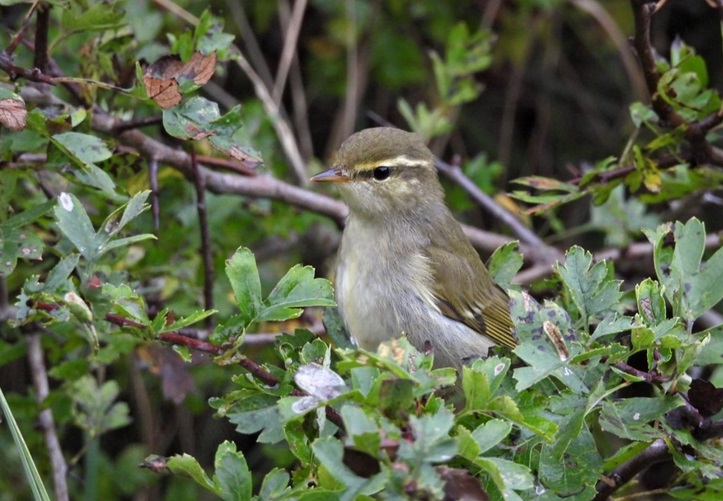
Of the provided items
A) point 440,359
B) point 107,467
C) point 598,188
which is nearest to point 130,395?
point 107,467

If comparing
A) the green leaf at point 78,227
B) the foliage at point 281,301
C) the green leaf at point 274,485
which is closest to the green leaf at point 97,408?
the foliage at point 281,301

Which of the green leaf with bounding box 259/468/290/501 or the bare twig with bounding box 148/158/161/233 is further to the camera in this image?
the bare twig with bounding box 148/158/161/233

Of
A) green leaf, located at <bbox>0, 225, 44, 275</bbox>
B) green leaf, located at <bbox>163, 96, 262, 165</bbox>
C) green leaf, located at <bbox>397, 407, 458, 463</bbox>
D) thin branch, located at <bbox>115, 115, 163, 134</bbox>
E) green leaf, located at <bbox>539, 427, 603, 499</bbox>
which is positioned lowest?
green leaf, located at <bbox>539, 427, 603, 499</bbox>

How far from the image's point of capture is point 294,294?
1753 millimetres

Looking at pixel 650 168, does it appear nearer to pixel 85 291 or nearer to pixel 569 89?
pixel 85 291

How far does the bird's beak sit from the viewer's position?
2.96 meters

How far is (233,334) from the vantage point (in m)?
1.75

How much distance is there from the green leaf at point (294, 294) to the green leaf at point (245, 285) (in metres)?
0.02

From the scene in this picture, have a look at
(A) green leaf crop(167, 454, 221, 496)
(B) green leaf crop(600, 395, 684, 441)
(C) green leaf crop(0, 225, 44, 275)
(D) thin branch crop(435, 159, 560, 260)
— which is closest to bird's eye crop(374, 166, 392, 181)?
(D) thin branch crop(435, 159, 560, 260)

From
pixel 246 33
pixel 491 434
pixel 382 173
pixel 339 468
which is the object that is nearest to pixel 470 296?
pixel 382 173

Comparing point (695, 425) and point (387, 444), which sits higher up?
point (387, 444)

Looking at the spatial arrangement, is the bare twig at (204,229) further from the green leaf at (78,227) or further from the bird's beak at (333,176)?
the green leaf at (78,227)

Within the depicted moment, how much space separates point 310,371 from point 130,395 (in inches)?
139

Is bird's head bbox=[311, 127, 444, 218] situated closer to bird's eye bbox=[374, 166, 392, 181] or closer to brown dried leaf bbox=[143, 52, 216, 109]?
bird's eye bbox=[374, 166, 392, 181]
